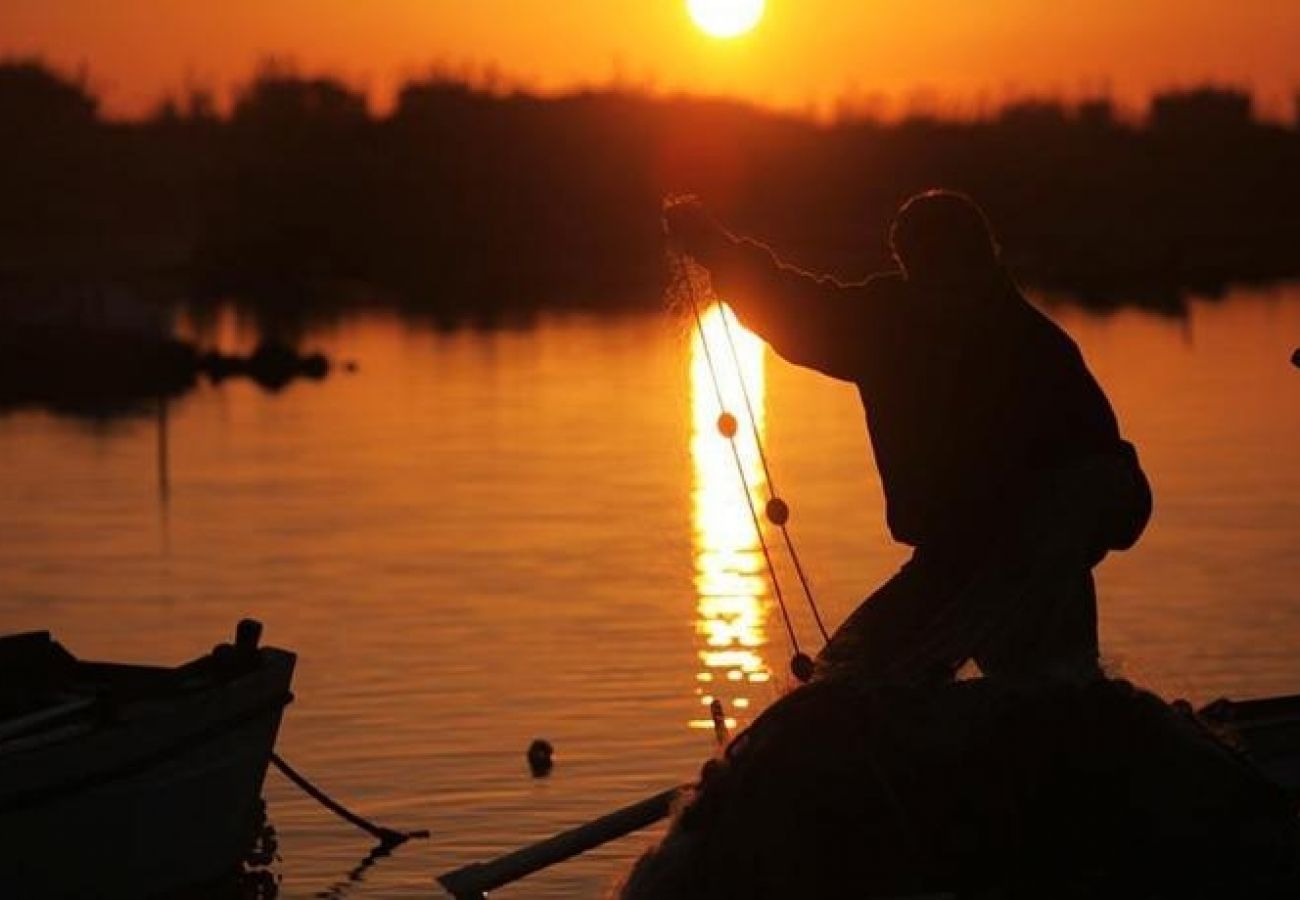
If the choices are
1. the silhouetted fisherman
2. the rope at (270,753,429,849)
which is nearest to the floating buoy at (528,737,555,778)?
the rope at (270,753,429,849)

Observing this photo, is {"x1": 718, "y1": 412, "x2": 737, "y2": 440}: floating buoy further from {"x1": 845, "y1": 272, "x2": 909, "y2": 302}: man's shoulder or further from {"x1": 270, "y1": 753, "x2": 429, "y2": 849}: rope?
{"x1": 270, "y1": 753, "x2": 429, "y2": 849}: rope

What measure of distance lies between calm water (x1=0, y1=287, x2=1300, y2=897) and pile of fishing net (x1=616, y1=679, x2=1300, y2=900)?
80 cm

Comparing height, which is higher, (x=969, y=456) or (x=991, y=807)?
(x=969, y=456)

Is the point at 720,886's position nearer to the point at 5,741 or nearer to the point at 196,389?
the point at 5,741

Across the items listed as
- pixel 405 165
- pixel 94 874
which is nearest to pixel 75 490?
pixel 94 874

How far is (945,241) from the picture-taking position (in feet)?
39.2

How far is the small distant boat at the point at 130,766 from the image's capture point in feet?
49.9

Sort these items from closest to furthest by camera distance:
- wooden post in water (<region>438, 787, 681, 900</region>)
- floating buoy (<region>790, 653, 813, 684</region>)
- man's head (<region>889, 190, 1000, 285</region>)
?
man's head (<region>889, 190, 1000, 285</region>) < floating buoy (<region>790, 653, 813, 684</region>) < wooden post in water (<region>438, 787, 681, 900</region>)

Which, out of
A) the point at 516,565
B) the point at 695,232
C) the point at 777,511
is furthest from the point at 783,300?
the point at 516,565

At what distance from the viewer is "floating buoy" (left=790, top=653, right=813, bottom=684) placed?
12.1m

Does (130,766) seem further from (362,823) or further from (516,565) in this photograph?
(516,565)

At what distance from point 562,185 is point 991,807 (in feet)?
502

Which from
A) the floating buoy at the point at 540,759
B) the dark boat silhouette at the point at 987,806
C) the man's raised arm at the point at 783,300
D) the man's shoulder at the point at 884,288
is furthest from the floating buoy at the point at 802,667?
the floating buoy at the point at 540,759

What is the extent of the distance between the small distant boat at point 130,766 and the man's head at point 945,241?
4.89m
